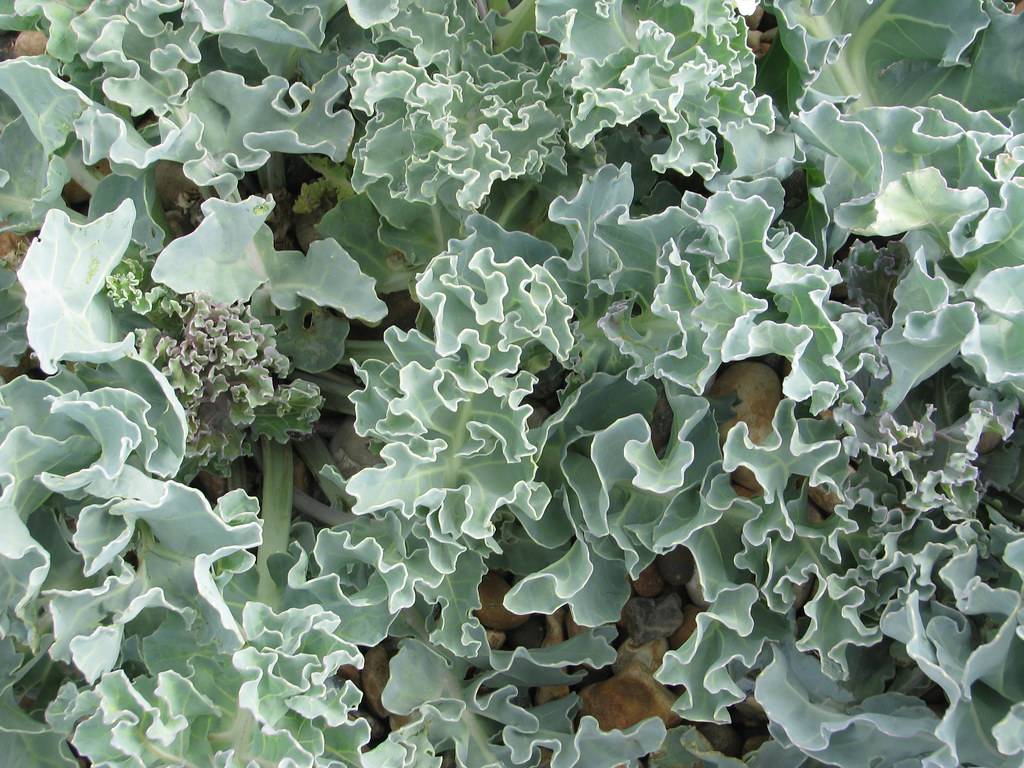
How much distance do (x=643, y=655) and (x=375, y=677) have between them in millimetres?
583

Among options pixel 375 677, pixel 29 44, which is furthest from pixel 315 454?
pixel 29 44

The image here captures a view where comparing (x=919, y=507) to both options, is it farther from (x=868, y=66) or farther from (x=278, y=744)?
(x=278, y=744)

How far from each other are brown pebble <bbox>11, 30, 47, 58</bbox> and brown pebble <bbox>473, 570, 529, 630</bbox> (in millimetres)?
1730

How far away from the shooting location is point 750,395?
6.84 feet

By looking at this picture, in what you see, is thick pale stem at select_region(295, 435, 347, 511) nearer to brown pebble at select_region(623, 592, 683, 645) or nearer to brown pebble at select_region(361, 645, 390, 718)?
brown pebble at select_region(361, 645, 390, 718)

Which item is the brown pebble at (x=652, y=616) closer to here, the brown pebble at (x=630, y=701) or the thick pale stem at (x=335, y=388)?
the brown pebble at (x=630, y=701)

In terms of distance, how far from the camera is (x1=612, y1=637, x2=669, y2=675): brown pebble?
216 cm

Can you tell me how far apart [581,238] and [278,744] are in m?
0.98

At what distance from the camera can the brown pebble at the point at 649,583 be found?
7.21 feet

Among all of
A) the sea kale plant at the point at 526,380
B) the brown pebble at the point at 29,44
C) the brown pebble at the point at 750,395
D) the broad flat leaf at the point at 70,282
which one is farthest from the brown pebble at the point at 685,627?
the brown pebble at the point at 29,44

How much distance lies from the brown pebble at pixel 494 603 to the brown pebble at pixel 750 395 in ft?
1.80

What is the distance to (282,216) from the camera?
91.9 inches

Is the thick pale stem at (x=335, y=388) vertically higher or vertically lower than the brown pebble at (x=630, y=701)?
higher

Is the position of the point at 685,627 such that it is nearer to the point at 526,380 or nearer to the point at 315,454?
the point at 526,380
